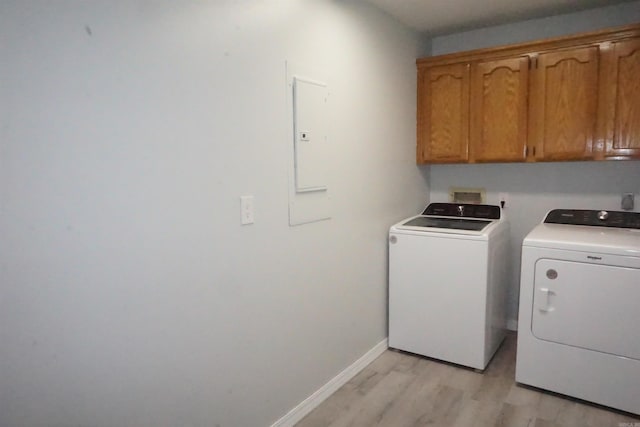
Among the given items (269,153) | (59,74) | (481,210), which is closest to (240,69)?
(269,153)

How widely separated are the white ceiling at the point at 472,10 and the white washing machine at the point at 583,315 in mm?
1502

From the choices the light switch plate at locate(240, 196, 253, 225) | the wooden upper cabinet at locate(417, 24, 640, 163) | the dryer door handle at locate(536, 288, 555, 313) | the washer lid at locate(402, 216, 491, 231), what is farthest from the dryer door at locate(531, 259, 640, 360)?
the light switch plate at locate(240, 196, 253, 225)

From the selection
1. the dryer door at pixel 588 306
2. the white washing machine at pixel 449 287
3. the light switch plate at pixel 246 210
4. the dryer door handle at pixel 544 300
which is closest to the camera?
the light switch plate at pixel 246 210

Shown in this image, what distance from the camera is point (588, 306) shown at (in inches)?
87.7

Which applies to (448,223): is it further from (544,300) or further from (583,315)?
(583,315)

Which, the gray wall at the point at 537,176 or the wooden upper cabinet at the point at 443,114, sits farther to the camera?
the wooden upper cabinet at the point at 443,114

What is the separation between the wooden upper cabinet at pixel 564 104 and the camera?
2621 mm

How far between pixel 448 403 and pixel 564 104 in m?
2.04

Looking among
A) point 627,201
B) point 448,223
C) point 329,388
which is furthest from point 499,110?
point 329,388

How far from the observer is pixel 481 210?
312 cm

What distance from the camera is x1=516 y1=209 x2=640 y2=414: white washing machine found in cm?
214

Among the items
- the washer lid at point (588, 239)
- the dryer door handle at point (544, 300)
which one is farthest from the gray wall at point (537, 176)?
the dryer door handle at point (544, 300)

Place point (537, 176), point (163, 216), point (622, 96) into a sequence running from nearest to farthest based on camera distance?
point (163, 216), point (622, 96), point (537, 176)

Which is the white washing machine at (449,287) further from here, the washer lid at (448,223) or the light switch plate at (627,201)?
the light switch plate at (627,201)
